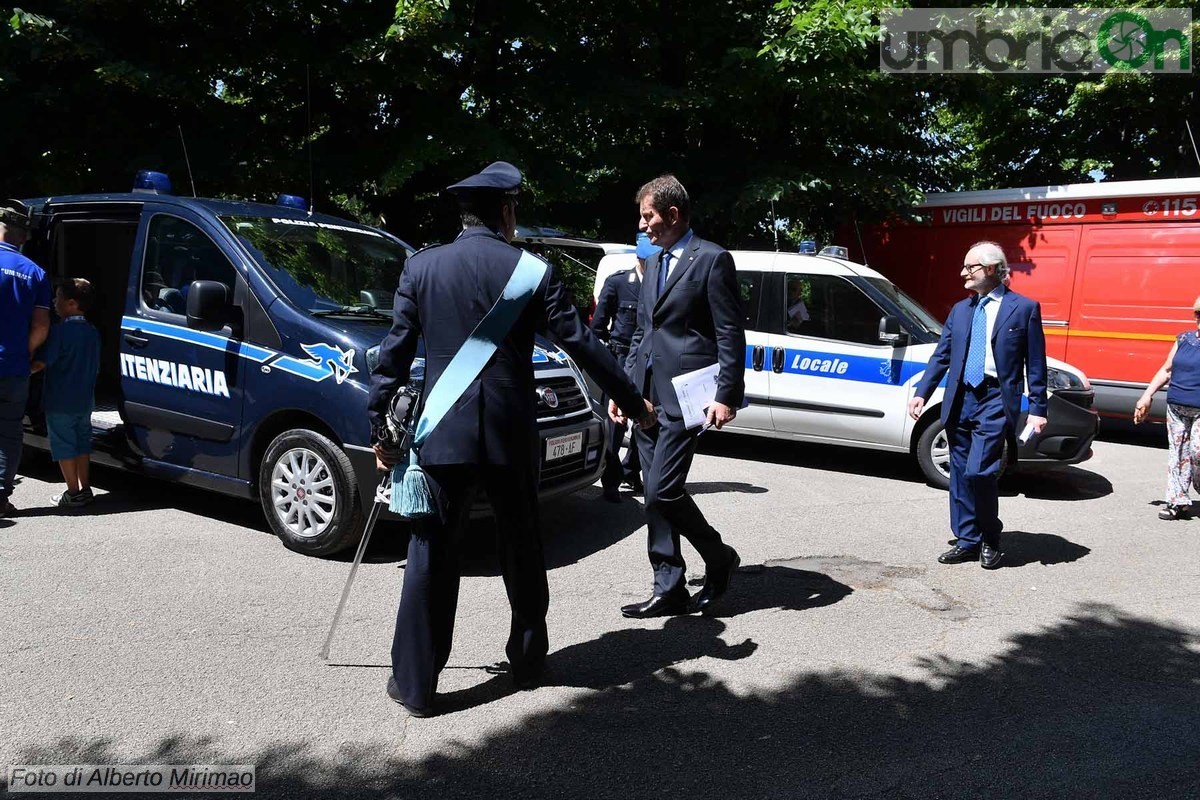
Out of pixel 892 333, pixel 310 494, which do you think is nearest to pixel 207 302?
pixel 310 494

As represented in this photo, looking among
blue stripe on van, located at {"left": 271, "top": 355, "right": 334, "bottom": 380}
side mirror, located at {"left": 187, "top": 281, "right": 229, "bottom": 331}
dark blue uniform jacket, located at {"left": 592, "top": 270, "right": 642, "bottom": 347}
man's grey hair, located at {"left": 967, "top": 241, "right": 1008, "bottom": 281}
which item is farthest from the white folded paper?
side mirror, located at {"left": 187, "top": 281, "right": 229, "bottom": 331}

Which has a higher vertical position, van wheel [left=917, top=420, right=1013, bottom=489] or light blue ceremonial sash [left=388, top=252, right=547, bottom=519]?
Result: light blue ceremonial sash [left=388, top=252, right=547, bottom=519]

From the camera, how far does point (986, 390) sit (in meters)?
5.57

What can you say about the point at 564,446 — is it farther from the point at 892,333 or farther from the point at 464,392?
the point at 892,333

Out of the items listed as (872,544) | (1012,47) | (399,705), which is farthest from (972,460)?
(1012,47)

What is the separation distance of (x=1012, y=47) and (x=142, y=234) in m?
11.8

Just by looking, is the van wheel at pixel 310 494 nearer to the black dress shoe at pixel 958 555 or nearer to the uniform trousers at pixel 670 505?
the uniform trousers at pixel 670 505

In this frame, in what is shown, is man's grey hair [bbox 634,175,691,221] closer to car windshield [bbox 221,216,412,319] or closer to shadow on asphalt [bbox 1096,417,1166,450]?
car windshield [bbox 221,216,412,319]

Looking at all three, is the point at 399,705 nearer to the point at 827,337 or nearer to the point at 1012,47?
the point at 827,337

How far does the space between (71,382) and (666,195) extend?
12.8 feet

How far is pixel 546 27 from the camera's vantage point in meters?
11.4

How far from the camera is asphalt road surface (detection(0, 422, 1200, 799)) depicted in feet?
10.5

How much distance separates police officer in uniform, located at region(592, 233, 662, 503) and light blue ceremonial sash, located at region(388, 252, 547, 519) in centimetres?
346

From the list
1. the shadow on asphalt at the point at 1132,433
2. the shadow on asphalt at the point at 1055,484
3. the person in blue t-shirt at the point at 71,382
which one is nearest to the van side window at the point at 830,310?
the shadow on asphalt at the point at 1055,484
